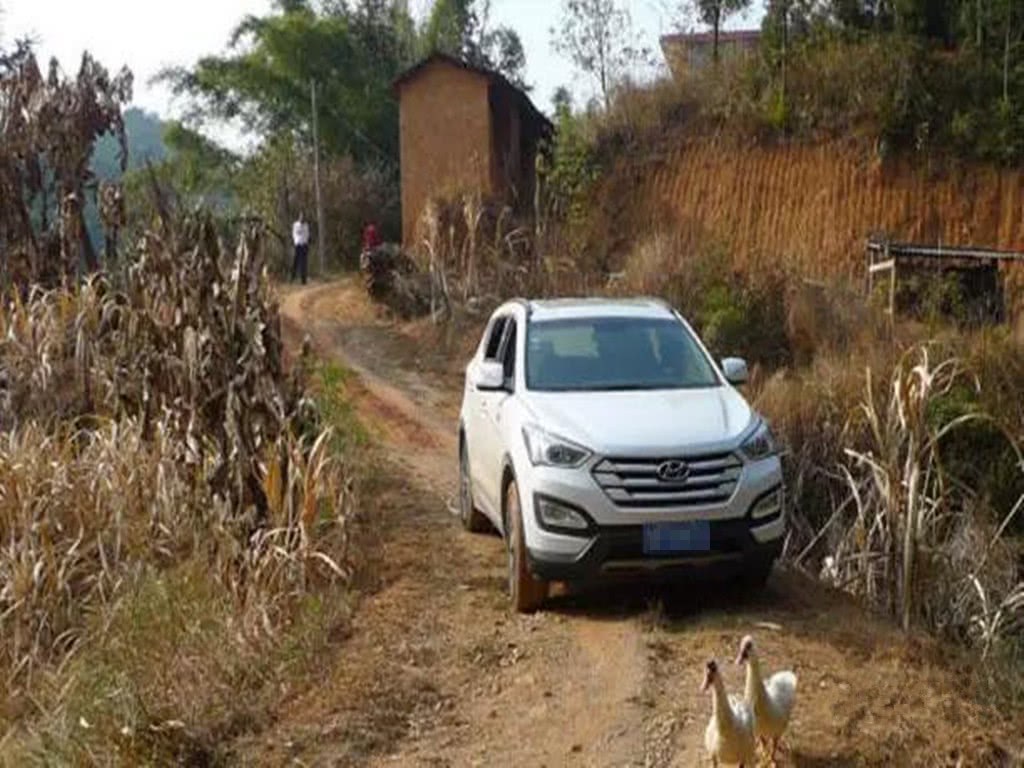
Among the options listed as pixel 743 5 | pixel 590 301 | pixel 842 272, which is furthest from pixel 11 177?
pixel 743 5

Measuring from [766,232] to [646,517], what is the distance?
19.7 m

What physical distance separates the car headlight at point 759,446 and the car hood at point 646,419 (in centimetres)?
8

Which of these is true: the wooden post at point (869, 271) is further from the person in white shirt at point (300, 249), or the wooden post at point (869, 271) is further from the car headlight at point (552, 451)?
the person in white shirt at point (300, 249)

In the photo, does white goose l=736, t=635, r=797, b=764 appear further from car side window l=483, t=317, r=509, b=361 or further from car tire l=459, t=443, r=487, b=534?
car tire l=459, t=443, r=487, b=534

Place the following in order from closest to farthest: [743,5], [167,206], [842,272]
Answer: [167,206]
[842,272]
[743,5]

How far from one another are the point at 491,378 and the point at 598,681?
7.95ft

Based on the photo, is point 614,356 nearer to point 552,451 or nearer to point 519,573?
point 552,451

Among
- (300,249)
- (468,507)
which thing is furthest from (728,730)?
(300,249)

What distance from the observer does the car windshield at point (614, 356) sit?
8492 millimetres

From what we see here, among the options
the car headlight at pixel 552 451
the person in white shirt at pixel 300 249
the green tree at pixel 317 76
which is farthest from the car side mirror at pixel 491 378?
the green tree at pixel 317 76

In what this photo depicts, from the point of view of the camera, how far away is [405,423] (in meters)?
15.9

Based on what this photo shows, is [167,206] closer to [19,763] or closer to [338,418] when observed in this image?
[338,418]

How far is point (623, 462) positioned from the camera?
24.2 ft

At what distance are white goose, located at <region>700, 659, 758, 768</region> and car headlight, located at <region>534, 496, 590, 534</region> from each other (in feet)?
5.83
